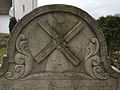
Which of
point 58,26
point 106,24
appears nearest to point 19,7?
point 106,24

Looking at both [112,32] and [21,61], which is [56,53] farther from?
[112,32]

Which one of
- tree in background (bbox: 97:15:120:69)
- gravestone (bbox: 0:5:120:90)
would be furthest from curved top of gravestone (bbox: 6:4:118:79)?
tree in background (bbox: 97:15:120:69)

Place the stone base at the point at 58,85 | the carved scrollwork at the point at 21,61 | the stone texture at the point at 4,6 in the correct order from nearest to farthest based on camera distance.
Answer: the carved scrollwork at the point at 21,61
the stone base at the point at 58,85
the stone texture at the point at 4,6

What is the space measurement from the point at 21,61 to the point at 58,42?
2.05 feet

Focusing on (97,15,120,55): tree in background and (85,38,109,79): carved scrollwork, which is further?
(97,15,120,55): tree in background

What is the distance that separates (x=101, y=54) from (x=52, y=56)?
29.7 inches

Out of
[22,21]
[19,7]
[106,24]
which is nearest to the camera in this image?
[22,21]

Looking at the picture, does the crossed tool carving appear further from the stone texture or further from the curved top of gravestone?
the stone texture

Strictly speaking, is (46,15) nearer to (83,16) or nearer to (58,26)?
(58,26)

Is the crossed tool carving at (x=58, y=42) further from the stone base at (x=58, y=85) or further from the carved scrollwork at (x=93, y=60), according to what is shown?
the stone base at (x=58, y=85)

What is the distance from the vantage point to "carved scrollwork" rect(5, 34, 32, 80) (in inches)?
183

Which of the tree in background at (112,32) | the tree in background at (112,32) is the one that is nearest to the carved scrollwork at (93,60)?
the tree in background at (112,32)

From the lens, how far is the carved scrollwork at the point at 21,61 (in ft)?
15.3

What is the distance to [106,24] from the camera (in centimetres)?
1267
